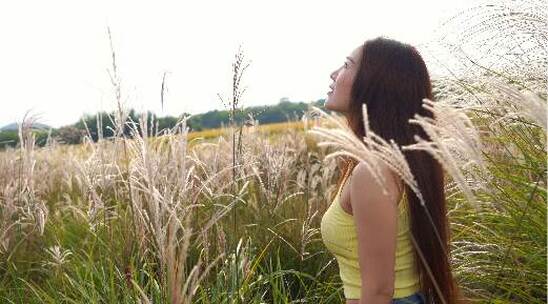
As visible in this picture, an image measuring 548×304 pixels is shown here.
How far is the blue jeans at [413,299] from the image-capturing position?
255 cm

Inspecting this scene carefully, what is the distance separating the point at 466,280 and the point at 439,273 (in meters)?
0.63

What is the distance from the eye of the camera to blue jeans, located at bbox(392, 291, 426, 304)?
2.55 metres

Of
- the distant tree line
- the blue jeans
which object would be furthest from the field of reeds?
the blue jeans

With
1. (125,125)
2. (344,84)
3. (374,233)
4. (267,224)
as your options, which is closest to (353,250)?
(374,233)

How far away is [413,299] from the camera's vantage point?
8.48 feet

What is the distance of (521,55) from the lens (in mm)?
3547

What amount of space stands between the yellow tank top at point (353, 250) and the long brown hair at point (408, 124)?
0.06m

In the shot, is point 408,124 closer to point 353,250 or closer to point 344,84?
point 344,84

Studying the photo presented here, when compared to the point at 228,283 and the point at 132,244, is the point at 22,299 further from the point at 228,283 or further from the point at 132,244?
the point at 228,283

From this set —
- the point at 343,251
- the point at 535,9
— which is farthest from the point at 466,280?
the point at 535,9

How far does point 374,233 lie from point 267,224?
193 centimetres

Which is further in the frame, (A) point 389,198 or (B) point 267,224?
(B) point 267,224

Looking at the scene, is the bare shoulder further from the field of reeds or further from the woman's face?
the woman's face

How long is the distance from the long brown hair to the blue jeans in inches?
1.0
